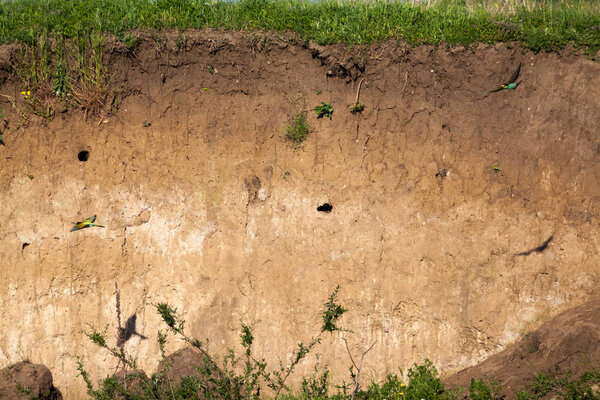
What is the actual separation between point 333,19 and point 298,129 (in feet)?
4.79

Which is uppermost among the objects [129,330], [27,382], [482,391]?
[482,391]

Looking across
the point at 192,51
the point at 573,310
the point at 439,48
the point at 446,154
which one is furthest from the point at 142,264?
the point at 573,310

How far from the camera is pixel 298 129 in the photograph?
742cm

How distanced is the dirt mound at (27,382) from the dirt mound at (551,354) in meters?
4.44

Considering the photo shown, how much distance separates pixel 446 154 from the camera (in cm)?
730

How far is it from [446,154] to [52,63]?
4.82 m

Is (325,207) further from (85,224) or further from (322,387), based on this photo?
(85,224)

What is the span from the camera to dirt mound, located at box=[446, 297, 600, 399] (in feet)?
19.7

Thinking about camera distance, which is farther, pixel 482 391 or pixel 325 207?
pixel 325 207

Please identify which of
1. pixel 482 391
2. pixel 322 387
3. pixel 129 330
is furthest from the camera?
pixel 129 330

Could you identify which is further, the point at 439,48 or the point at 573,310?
the point at 439,48

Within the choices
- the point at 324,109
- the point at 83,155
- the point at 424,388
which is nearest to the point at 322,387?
the point at 424,388

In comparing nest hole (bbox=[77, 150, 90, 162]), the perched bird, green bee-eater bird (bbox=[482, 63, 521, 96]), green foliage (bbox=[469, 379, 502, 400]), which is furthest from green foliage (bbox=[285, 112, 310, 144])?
green foliage (bbox=[469, 379, 502, 400])

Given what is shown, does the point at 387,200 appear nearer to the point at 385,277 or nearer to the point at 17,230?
the point at 385,277
